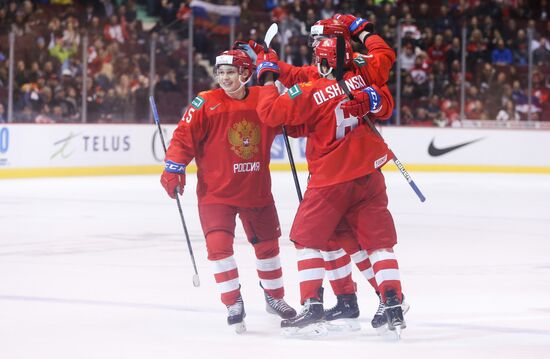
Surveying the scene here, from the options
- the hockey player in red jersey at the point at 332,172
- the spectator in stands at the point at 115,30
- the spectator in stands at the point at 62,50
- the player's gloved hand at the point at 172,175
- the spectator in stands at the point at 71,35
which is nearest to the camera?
the hockey player in red jersey at the point at 332,172

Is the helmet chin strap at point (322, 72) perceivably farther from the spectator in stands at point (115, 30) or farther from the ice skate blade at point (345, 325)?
the spectator in stands at point (115, 30)

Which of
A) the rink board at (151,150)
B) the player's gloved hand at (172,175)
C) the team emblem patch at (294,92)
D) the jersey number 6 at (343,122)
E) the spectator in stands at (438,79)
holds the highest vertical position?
the team emblem patch at (294,92)

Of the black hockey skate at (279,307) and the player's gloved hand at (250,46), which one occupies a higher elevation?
the player's gloved hand at (250,46)

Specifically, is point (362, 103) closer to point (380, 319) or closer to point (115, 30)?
point (380, 319)

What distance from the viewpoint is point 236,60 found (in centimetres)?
526

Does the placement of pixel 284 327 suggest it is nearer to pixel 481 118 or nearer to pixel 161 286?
pixel 161 286

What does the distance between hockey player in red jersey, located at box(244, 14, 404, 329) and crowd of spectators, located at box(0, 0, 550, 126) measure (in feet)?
31.5

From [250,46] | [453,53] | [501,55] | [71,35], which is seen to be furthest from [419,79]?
[250,46]

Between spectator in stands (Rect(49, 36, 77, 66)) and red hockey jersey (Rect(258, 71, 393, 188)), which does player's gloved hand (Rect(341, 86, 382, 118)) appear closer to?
red hockey jersey (Rect(258, 71, 393, 188))

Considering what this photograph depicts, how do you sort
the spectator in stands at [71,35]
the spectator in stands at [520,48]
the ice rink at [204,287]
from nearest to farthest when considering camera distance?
the ice rink at [204,287] < the spectator in stands at [71,35] < the spectator in stands at [520,48]

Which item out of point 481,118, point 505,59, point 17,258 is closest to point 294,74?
point 17,258

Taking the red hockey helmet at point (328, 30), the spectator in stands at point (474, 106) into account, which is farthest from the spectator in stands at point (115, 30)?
the red hockey helmet at point (328, 30)

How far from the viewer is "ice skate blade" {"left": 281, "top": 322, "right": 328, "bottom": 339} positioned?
16.4 ft

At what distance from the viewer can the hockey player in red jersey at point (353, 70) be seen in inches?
202
